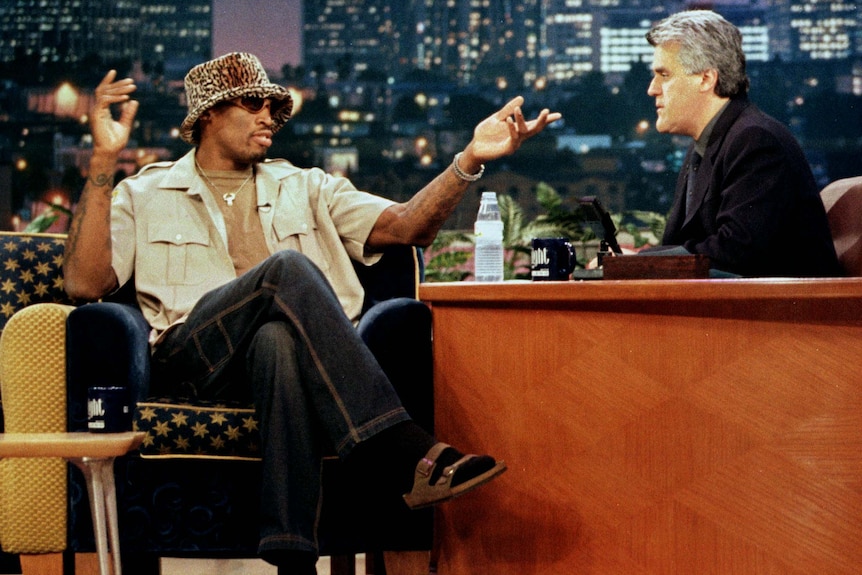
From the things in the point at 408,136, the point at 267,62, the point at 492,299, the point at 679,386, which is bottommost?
the point at 679,386

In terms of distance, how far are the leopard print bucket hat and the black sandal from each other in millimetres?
1514

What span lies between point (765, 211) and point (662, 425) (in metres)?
0.80

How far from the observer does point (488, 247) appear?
3.03 metres

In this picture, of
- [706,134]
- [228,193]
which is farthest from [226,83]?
[706,134]

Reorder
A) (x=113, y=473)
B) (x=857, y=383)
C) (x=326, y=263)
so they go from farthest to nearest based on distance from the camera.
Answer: (x=326, y=263) → (x=113, y=473) → (x=857, y=383)

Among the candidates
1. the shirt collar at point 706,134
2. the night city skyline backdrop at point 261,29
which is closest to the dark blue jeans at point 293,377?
the shirt collar at point 706,134

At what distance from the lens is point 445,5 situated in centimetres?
Result: 669

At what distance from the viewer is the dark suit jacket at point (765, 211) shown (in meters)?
2.76

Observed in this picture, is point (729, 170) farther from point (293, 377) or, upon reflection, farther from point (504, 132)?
point (293, 377)

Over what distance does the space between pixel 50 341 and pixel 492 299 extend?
112 cm

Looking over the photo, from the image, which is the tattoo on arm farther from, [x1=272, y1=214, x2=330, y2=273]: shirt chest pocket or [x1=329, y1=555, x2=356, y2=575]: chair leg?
[x1=329, y1=555, x2=356, y2=575]: chair leg

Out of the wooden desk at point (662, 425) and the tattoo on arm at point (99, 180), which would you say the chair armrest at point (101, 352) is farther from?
the wooden desk at point (662, 425)

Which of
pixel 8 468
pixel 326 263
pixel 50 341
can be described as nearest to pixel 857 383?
pixel 326 263

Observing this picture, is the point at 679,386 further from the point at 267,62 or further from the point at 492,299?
the point at 267,62
